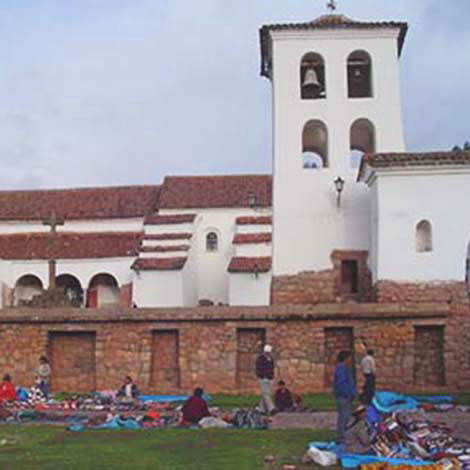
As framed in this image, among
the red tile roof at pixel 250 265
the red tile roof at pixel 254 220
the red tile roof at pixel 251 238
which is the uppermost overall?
the red tile roof at pixel 254 220

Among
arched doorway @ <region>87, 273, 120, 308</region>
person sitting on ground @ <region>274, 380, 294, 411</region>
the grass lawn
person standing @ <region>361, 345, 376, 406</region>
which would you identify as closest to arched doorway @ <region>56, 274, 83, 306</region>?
arched doorway @ <region>87, 273, 120, 308</region>

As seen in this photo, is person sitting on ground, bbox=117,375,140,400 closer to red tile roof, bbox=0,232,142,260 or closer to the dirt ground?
the dirt ground

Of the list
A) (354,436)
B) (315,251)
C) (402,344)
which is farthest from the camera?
(315,251)

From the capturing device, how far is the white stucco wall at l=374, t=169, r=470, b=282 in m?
19.3

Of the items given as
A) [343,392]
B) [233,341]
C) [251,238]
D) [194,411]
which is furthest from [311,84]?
[343,392]

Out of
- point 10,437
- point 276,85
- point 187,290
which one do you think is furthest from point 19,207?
point 10,437

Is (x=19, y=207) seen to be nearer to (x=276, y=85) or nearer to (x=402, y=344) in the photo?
(x=276, y=85)

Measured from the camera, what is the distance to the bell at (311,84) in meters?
22.3

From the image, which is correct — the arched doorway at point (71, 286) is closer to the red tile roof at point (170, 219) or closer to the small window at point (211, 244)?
the red tile roof at point (170, 219)

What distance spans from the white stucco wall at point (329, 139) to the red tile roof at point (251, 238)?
34.4ft

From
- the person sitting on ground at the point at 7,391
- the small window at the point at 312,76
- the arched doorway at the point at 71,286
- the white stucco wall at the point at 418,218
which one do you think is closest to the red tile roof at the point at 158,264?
the arched doorway at the point at 71,286

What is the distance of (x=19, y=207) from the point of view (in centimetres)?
3744

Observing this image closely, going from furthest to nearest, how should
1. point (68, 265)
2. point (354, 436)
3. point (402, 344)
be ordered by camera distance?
point (68, 265) → point (402, 344) → point (354, 436)

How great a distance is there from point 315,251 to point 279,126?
368 cm
